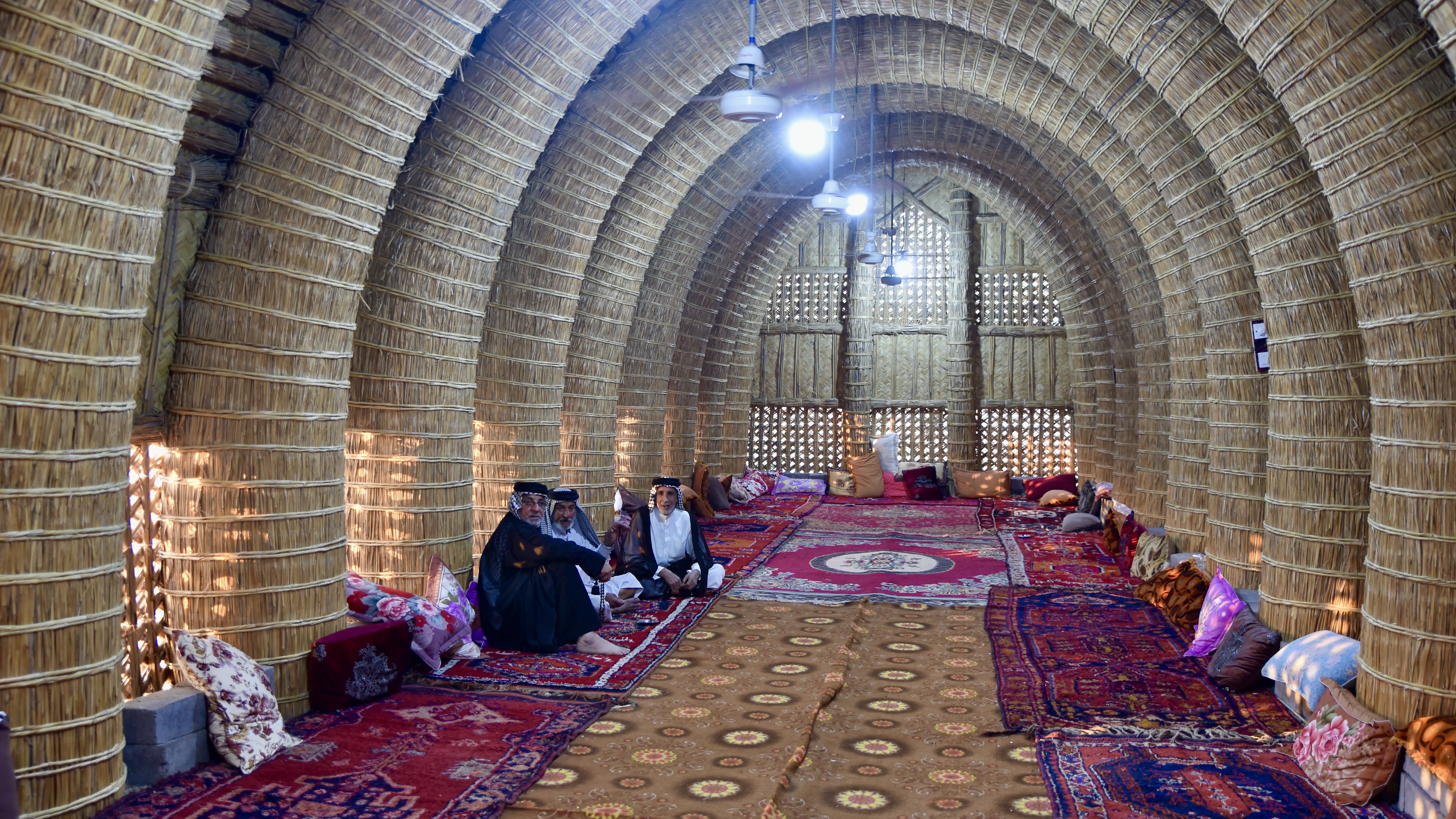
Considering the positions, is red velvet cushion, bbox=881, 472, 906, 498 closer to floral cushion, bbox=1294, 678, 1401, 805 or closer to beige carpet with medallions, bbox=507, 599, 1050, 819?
beige carpet with medallions, bbox=507, 599, 1050, 819

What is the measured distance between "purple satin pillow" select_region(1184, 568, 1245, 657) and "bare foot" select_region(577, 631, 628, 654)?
3417 mm

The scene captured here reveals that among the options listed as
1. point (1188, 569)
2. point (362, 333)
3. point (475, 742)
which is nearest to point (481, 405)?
point (362, 333)

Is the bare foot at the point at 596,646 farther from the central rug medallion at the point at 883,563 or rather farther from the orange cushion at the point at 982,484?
the orange cushion at the point at 982,484

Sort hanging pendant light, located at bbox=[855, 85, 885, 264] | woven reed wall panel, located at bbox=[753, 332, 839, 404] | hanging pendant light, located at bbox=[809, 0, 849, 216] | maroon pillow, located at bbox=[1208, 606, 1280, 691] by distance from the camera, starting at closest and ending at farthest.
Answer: maroon pillow, located at bbox=[1208, 606, 1280, 691] < hanging pendant light, located at bbox=[809, 0, 849, 216] < hanging pendant light, located at bbox=[855, 85, 885, 264] < woven reed wall panel, located at bbox=[753, 332, 839, 404]

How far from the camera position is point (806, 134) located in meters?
8.09

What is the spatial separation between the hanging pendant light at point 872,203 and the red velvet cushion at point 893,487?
11.1 ft

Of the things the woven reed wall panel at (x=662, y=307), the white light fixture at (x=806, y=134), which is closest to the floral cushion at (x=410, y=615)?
the white light fixture at (x=806, y=134)

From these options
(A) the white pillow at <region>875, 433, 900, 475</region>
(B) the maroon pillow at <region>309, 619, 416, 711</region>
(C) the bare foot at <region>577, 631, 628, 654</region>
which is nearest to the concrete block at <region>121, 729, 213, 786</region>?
(B) the maroon pillow at <region>309, 619, 416, 711</region>

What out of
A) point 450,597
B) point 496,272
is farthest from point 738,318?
point 450,597

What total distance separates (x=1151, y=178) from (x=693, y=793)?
5.43 metres

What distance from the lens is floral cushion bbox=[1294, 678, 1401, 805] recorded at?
4484mm

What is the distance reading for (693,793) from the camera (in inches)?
182

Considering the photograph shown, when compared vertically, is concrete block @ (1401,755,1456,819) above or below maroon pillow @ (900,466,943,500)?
below

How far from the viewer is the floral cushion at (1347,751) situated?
4.48 metres
